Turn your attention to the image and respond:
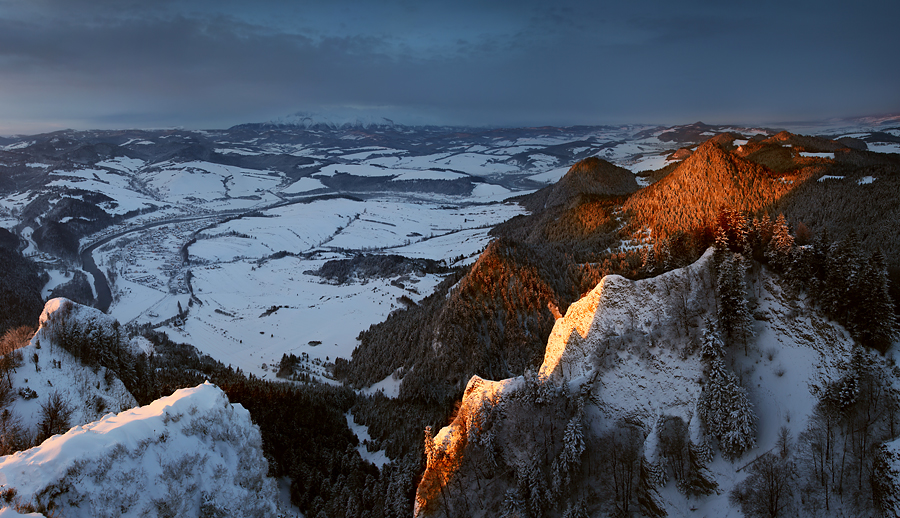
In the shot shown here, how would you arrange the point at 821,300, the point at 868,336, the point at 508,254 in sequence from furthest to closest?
the point at 508,254, the point at 821,300, the point at 868,336

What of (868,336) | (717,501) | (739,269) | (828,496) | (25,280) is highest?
(739,269)

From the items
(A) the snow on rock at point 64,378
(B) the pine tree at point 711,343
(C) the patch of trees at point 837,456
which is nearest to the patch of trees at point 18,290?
(A) the snow on rock at point 64,378

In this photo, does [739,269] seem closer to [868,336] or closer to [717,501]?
[868,336]

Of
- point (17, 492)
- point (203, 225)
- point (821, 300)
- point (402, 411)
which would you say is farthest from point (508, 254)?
point (203, 225)

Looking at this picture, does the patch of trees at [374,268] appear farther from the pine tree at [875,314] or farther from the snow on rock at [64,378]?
the pine tree at [875,314]

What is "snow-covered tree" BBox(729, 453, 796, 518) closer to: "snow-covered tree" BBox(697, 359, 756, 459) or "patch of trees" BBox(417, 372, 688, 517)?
"snow-covered tree" BBox(697, 359, 756, 459)

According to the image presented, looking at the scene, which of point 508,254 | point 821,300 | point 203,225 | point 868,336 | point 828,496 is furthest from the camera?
point 203,225

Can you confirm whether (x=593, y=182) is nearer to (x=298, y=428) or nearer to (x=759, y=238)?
(x=759, y=238)
